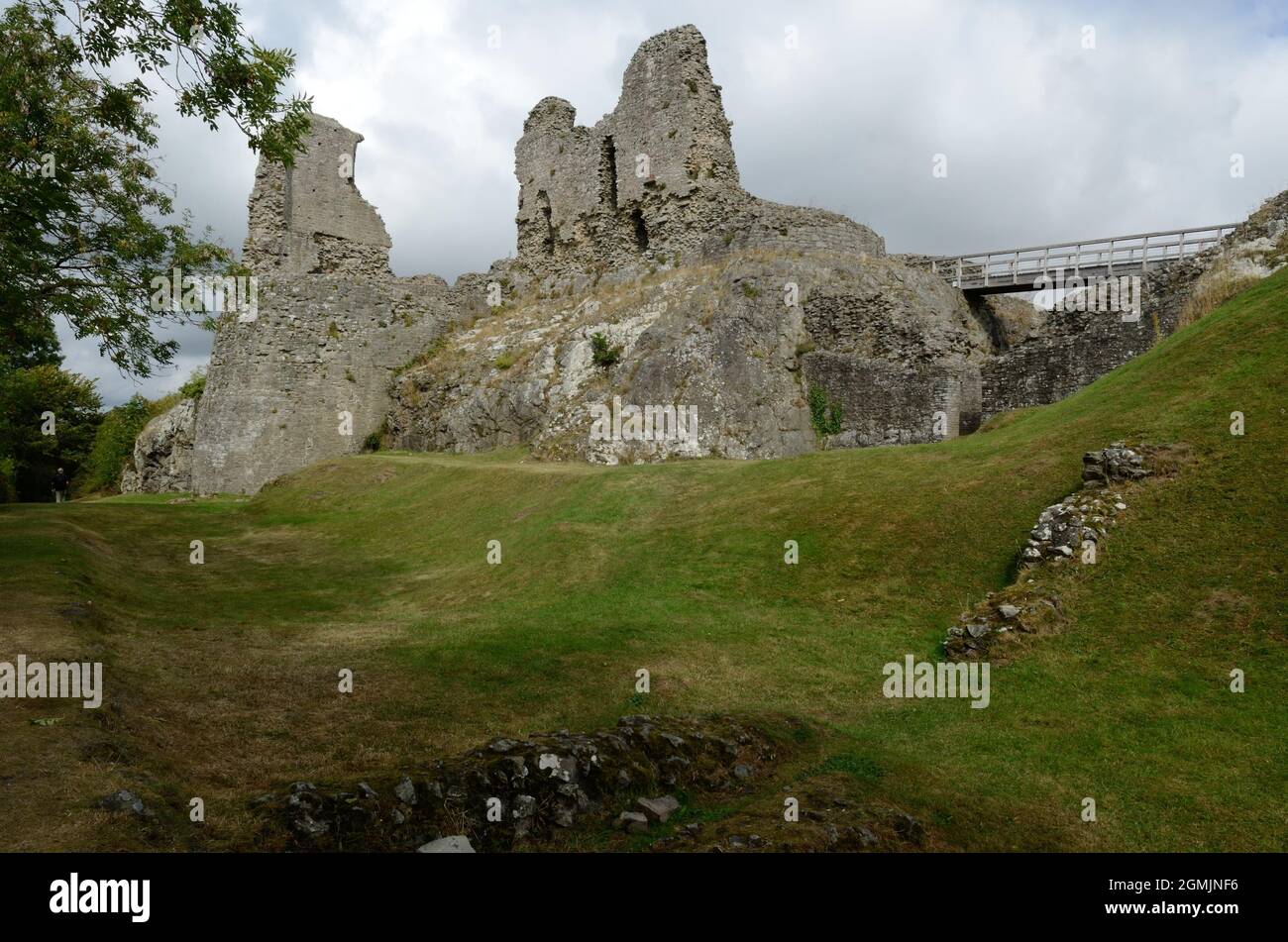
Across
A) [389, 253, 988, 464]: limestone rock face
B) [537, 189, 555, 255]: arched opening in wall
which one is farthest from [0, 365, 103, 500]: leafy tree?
[389, 253, 988, 464]: limestone rock face

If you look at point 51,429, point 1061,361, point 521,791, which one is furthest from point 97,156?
point 51,429

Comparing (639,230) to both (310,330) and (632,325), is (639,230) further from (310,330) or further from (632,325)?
(310,330)

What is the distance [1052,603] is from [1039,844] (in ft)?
17.6

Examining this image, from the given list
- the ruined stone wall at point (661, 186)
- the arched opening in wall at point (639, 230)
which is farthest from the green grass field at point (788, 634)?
the arched opening in wall at point (639, 230)

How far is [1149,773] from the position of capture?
846cm

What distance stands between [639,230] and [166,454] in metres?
25.5

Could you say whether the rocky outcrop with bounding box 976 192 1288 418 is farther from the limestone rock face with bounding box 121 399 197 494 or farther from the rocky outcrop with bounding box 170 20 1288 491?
the limestone rock face with bounding box 121 399 197 494

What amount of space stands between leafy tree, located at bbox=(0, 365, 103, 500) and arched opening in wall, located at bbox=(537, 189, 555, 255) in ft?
112

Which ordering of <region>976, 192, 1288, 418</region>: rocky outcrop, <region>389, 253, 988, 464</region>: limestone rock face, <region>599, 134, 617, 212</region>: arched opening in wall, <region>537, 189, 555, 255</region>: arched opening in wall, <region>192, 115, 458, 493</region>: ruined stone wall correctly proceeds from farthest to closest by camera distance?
<region>537, 189, 555, 255</region>: arched opening in wall → <region>599, 134, 617, 212</region>: arched opening in wall → <region>192, 115, 458, 493</region>: ruined stone wall → <region>389, 253, 988, 464</region>: limestone rock face → <region>976, 192, 1288, 418</region>: rocky outcrop

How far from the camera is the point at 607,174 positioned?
40625 millimetres

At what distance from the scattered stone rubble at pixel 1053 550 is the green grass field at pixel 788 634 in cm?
31

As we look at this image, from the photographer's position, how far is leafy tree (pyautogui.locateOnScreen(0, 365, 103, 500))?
55.1 metres

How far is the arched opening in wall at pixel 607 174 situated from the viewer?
40.5 meters
